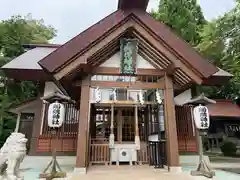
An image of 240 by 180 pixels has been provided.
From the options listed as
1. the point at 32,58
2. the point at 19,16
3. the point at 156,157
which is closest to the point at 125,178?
the point at 156,157

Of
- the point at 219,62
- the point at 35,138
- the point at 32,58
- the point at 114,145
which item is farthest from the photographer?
the point at 219,62

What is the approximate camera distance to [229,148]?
41.5 ft

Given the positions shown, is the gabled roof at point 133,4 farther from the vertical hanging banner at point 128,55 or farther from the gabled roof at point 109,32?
the vertical hanging banner at point 128,55

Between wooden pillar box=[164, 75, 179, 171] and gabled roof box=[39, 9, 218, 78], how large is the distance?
93 cm

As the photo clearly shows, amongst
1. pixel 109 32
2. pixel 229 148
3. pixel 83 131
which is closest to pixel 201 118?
pixel 83 131

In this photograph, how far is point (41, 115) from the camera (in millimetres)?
7719

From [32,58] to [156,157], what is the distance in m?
6.89

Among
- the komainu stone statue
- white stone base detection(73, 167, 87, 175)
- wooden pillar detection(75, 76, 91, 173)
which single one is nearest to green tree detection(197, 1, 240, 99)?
wooden pillar detection(75, 76, 91, 173)

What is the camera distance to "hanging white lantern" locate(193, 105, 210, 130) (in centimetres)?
522

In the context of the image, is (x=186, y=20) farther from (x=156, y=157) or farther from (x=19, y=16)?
(x=19, y=16)

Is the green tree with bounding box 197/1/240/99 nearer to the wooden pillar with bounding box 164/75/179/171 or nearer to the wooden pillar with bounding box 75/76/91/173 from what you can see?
the wooden pillar with bounding box 164/75/179/171

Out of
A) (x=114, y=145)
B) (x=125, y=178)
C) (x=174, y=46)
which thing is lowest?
(x=125, y=178)

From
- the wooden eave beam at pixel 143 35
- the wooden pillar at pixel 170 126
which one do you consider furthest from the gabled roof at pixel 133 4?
the wooden pillar at pixel 170 126

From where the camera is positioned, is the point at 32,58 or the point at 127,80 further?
the point at 32,58
